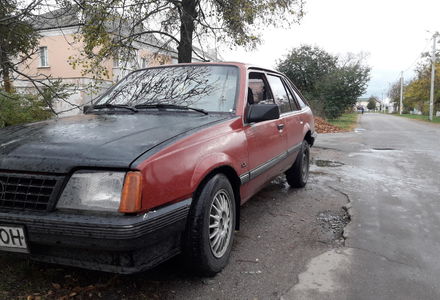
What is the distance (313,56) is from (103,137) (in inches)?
942

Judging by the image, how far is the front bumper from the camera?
1860mm

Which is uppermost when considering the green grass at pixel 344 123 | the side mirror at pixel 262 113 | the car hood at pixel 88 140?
the side mirror at pixel 262 113

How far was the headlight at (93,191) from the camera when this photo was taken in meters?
1.93

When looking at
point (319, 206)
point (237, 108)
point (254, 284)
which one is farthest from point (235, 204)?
point (319, 206)

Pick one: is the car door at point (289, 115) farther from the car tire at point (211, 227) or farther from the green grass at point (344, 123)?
the green grass at point (344, 123)

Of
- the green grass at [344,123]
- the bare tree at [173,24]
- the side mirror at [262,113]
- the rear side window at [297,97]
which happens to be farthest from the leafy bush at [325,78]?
the side mirror at [262,113]

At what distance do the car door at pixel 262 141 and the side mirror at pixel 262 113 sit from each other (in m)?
0.10

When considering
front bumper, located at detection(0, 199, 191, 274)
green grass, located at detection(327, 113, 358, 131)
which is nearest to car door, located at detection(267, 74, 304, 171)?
front bumper, located at detection(0, 199, 191, 274)

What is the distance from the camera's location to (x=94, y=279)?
2.54 metres

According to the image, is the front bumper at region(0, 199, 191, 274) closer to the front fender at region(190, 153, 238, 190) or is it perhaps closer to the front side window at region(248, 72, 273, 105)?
the front fender at region(190, 153, 238, 190)

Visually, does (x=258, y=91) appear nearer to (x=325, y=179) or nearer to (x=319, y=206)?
(x=319, y=206)

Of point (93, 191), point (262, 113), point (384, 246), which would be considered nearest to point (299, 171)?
point (384, 246)

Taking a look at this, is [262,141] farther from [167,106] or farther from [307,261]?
[307,261]

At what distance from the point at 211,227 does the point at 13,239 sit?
1.24 m
